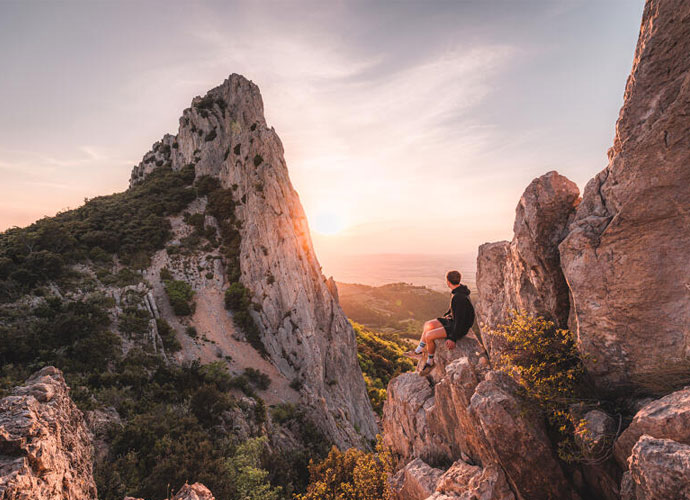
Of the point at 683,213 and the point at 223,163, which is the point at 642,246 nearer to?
the point at 683,213

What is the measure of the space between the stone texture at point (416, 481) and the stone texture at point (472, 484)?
55cm

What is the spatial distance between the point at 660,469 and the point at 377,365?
48.5m

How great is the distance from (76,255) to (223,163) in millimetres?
20382

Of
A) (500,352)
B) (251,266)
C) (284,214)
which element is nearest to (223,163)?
(284,214)

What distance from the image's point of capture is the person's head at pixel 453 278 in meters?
9.53


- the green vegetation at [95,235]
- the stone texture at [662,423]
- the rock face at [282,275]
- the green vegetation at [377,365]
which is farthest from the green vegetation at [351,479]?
the green vegetation at [377,365]

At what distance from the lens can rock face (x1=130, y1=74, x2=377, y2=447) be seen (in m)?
27.8

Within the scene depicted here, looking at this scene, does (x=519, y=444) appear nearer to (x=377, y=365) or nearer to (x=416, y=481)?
(x=416, y=481)

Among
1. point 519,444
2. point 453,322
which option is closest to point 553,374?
point 519,444

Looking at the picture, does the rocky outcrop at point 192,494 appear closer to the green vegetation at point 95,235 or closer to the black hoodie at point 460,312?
the black hoodie at point 460,312

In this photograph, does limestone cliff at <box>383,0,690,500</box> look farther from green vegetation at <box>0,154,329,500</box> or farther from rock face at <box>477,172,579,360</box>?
green vegetation at <box>0,154,329,500</box>

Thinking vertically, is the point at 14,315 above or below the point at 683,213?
below

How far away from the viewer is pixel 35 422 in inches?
240

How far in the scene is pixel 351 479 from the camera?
12789 millimetres
